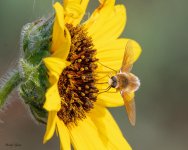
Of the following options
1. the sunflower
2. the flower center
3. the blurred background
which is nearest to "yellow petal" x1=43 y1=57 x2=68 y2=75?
the sunflower

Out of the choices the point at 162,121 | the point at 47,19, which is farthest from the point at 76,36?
the point at 162,121

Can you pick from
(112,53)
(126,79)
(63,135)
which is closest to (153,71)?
(112,53)

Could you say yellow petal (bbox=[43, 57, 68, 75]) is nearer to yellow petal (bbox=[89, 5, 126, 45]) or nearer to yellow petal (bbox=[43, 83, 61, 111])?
yellow petal (bbox=[43, 83, 61, 111])

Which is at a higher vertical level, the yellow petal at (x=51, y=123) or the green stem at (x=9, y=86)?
the green stem at (x=9, y=86)

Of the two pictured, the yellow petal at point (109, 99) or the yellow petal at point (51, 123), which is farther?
the yellow petal at point (109, 99)

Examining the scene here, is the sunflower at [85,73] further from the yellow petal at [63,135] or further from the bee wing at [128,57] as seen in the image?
the bee wing at [128,57]

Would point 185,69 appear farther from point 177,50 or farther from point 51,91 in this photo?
point 51,91

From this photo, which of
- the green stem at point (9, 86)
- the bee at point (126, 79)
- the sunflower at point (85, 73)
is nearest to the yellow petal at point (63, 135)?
Answer: the sunflower at point (85, 73)

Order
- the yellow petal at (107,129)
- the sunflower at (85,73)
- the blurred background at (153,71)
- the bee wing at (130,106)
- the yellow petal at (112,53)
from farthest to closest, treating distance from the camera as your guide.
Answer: the blurred background at (153,71), the yellow petal at (112,53), the yellow petal at (107,129), the bee wing at (130,106), the sunflower at (85,73)
